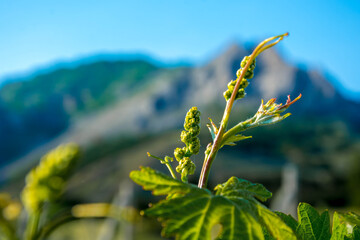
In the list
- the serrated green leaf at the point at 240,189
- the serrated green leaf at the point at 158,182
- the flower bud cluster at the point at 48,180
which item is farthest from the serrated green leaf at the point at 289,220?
the flower bud cluster at the point at 48,180

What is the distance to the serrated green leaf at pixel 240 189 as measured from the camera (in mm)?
450

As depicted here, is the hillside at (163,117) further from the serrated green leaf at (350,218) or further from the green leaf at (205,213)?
the green leaf at (205,213)

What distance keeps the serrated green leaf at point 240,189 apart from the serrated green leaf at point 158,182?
5 centimetres

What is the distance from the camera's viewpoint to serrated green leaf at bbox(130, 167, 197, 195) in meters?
0.42

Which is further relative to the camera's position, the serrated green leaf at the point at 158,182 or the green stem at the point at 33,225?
the green stem at the point at 33,225

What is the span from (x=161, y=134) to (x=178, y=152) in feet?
147

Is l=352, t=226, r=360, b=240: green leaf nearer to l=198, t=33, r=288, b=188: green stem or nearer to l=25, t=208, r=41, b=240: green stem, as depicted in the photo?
l=198, t=33, r=288, b=188: green stem

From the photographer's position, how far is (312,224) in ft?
1.93

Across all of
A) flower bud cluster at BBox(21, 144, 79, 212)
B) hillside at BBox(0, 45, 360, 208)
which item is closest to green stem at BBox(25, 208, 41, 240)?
flower bud cluster at BBox(21, 144, 79, 212)

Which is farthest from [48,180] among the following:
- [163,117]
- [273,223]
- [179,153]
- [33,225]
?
[163,117]

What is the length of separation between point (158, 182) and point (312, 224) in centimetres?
31

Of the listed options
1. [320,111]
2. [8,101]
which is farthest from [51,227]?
[8,101]

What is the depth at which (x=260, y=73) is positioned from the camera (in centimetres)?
5078

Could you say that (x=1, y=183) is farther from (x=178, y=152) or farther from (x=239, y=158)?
(x=178, y=152)
